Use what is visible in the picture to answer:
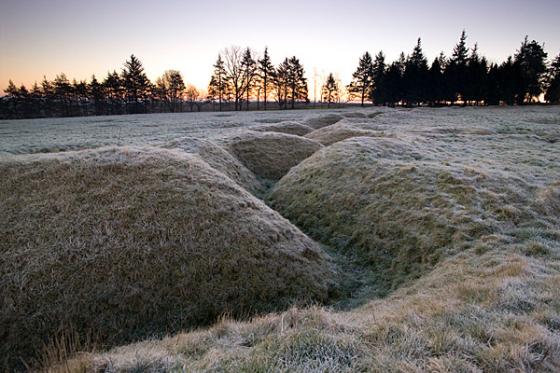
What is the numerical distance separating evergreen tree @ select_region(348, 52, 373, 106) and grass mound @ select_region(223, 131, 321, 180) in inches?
3002

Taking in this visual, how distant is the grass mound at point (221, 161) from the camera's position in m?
18.2

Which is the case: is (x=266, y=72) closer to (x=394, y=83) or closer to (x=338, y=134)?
(x=394, y=83)

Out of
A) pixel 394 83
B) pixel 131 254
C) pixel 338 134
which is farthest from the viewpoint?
pixel 394 83

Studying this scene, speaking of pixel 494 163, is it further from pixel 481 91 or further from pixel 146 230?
pixel 481 91

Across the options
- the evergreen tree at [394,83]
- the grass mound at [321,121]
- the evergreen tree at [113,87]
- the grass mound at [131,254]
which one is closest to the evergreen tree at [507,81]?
the evergreen tree at [394,83]

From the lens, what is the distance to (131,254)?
9.02 meters

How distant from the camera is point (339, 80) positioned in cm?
11769

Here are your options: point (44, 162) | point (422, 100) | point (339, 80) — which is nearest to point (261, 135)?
point (44, 162)

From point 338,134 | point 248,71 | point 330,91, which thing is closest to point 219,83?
point 248,71

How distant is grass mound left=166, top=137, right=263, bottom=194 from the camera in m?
18.2

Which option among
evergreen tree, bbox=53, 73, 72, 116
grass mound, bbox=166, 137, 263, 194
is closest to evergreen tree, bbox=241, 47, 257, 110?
evergreen tree, bbox=53, 73, 72, 116

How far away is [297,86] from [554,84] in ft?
210

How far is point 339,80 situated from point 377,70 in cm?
2809

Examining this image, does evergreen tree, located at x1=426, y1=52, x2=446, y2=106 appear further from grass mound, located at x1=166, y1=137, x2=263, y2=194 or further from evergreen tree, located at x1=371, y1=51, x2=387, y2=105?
grass mound, located at x1=166, y1=137, x2=263, y2=194
